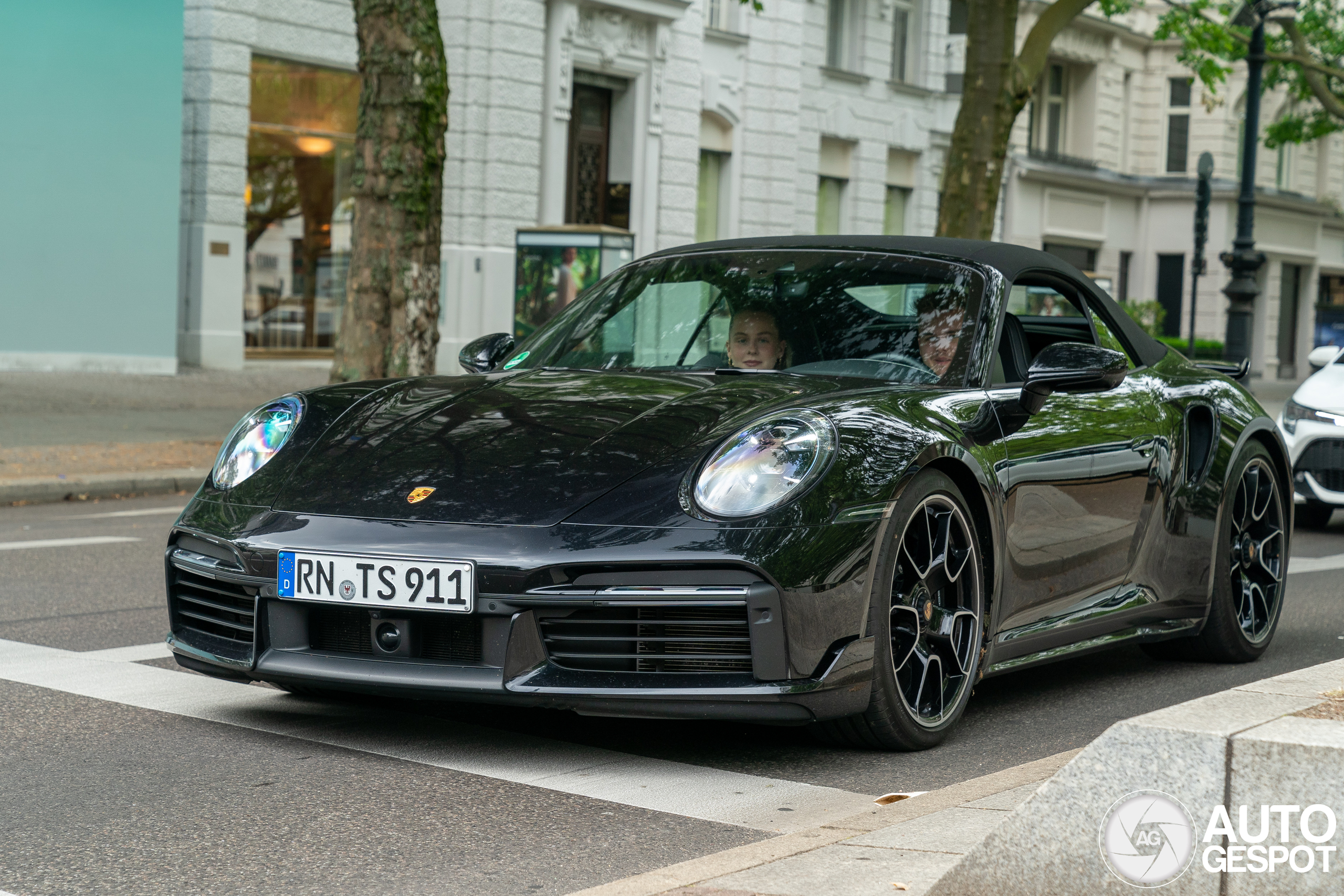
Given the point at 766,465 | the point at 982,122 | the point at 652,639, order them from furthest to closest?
the point at 982,122 < the point at 766,465 < the point at 652,639

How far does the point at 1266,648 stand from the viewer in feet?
21.0

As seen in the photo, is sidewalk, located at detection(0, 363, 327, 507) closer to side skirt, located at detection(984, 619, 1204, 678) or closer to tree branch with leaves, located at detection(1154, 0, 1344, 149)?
side skirt, located at detection(984, 619, 1204, 678)

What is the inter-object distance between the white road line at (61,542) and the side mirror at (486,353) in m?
3.58

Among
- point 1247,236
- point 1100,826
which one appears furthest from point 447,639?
point 1247,236

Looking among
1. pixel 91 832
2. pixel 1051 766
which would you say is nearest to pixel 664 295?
pixel 1051 766

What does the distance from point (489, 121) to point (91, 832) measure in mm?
21085

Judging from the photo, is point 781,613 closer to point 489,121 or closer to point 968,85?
point 968,85

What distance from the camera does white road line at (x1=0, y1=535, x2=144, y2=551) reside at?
27.6 feet

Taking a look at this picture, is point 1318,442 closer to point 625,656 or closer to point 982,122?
point 982,122

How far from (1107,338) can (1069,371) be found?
1004mm

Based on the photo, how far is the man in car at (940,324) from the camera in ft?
16.2

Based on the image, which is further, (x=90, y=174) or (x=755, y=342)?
(x=90, y=174)

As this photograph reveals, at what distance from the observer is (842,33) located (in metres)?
32.3

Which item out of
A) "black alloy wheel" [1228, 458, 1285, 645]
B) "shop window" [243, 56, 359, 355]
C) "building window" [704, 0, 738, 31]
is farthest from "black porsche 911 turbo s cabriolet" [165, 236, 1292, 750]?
"building window" [704, 0, 738, 31]
